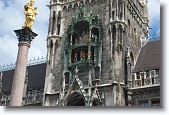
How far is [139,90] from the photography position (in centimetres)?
2662

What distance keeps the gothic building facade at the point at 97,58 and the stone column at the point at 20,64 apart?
566 cm

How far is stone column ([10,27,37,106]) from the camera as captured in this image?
21.9 meters

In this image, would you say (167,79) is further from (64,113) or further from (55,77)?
(55,77)

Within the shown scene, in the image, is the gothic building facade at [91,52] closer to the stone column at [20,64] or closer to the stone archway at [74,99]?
the stone archway at [74,99]

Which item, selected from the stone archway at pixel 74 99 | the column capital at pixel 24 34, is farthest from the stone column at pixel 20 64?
the stone archway at pixel 74 99

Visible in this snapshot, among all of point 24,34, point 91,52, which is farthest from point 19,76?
point 91,52

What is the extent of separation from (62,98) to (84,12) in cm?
720

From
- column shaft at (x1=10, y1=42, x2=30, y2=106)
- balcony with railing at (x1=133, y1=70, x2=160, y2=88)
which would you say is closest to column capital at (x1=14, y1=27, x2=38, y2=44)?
column shaft at (x1=10, y1=42, x2=30, y2=106)

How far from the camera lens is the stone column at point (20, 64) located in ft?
71.7

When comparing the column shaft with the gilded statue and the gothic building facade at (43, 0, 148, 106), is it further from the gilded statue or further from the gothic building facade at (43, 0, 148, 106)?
the gothic building facade at (43, 0, 148, 106)

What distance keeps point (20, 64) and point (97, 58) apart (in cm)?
737

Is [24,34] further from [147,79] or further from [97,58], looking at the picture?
[147,79]

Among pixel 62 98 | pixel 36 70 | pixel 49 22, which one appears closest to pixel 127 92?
pixel 62 98

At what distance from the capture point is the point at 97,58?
93.7ft
